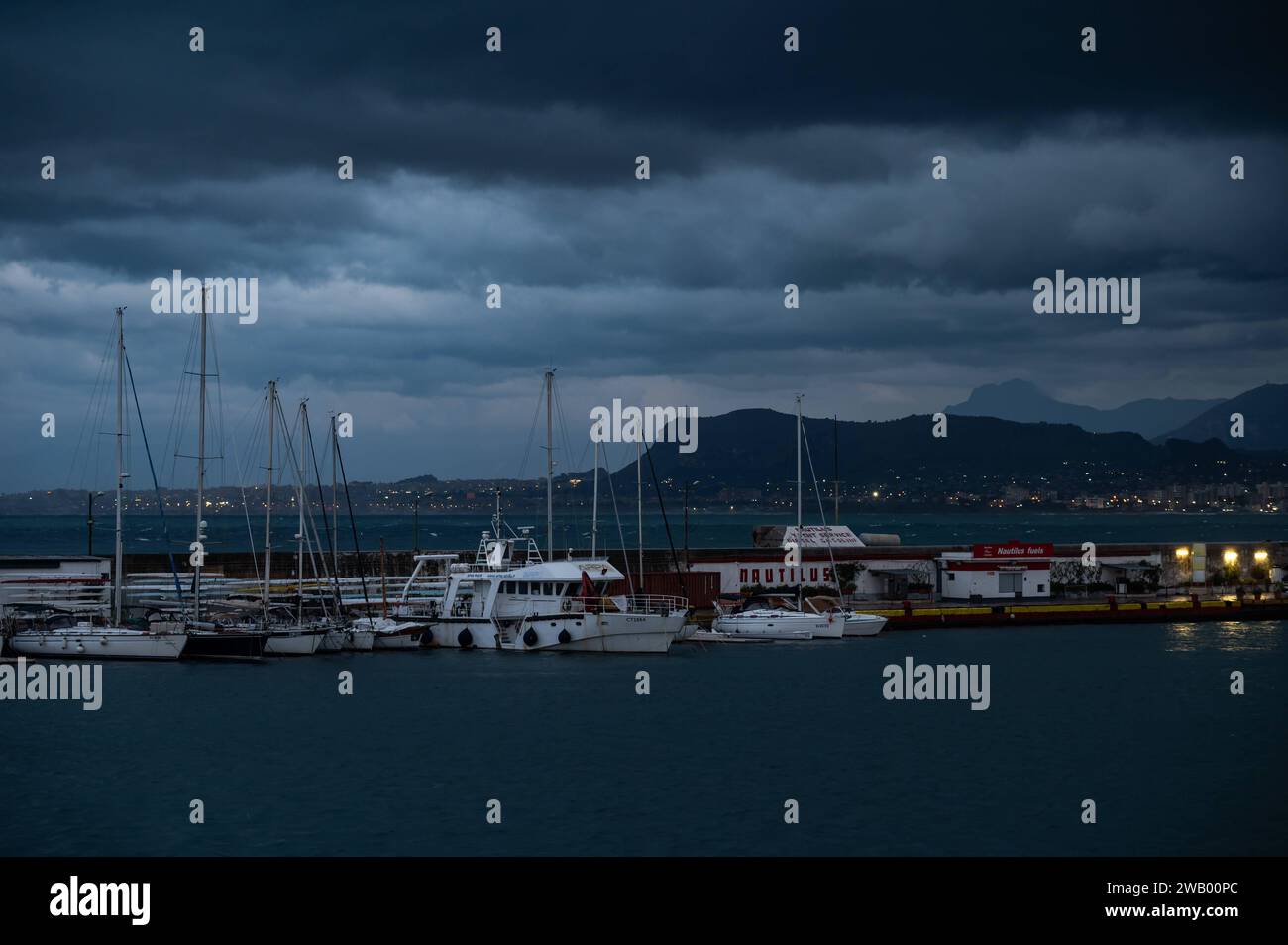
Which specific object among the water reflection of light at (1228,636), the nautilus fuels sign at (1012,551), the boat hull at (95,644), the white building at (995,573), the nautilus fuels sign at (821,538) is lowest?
the water reflection of light at (1228,636)

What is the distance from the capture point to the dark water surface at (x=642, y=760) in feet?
97.6

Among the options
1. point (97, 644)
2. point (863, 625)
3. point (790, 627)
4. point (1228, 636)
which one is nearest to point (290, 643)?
point (97, 644)

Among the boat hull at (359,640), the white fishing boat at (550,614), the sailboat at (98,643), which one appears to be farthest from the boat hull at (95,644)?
the white fishing boat at (550,614)

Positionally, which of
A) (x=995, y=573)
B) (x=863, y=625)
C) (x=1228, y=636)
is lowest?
(x=1228, y=636)

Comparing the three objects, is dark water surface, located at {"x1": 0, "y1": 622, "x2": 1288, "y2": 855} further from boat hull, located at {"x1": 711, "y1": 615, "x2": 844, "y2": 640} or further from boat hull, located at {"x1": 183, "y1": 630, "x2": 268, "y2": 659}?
boat hull, located at {"x1": 711, "y1": 615, "x2": 844, "y2": 640}

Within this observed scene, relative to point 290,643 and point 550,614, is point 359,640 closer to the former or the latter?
point 290,643

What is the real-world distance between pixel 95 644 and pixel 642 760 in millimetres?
27077

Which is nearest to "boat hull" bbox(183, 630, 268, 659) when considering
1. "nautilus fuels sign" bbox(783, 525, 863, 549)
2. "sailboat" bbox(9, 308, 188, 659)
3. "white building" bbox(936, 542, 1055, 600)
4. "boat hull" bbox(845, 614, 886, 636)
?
"sailboat" bbox(9, 308, 188, 659)

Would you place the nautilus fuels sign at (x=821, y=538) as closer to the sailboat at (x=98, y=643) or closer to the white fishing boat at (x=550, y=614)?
the white fishing boat at (x=550, y=614)

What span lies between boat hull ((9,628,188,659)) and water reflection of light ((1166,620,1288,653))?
4392 centimetres

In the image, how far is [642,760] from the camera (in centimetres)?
3741

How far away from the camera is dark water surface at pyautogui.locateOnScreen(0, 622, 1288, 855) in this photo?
2975 cm

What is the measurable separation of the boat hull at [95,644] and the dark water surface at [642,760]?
1.27 m
